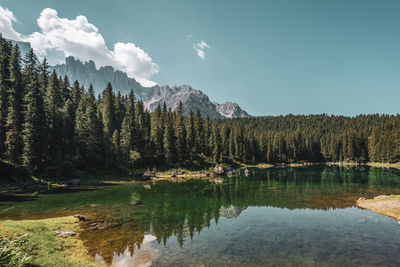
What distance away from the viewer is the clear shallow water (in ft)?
63.1

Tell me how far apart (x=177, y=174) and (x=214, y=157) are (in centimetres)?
3226

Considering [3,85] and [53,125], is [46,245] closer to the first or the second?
[53,125]

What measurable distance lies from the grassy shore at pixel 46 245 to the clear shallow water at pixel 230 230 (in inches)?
52.9

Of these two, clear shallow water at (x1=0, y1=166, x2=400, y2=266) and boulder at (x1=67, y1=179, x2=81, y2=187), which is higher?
boulder at (x1=67, y1=179, x2=81, y2=187)

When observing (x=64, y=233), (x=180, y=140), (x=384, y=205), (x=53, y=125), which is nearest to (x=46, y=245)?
(x=64, y=233)

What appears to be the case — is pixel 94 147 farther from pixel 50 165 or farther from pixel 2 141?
pixel 2 141

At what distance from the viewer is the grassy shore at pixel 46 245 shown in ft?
51.4

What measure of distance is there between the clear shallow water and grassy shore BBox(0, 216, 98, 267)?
134 cm

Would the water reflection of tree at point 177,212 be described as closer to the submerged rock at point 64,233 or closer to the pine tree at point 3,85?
the submerged rock at point 64,233

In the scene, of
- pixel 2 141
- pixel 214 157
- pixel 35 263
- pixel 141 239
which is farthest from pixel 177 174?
pixel 35 263

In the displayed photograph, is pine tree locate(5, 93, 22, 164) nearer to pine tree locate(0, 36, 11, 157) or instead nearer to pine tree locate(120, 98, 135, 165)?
pine tree locate(0, 36, 11, 157)

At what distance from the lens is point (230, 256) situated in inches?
776

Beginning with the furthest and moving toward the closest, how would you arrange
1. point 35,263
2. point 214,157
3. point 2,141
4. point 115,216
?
point 214,157, point 2,141, point 115,216, point 35,263

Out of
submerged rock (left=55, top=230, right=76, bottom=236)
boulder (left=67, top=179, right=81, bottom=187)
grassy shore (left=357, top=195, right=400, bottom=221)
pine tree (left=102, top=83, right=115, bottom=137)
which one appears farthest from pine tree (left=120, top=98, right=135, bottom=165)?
grassy shore (left=357, top=195, right=400, bottom=221)
